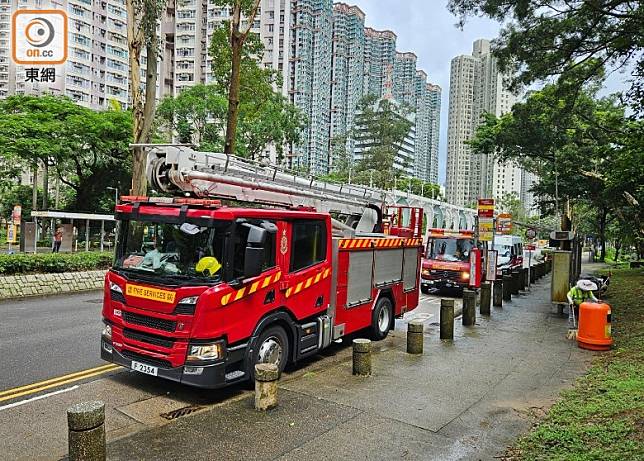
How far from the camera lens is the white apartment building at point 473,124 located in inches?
2117

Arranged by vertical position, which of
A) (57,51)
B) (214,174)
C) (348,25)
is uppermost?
(348,25)

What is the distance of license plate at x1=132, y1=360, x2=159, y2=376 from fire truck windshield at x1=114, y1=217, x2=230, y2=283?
110 cm

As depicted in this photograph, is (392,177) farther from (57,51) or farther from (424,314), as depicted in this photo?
(57,51)

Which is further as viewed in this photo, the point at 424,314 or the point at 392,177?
the point at 392,177

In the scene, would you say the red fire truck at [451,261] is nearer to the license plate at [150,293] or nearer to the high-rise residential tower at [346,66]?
the license plate at [150,293]

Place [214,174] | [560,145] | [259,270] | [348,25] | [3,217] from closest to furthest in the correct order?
[259,270] → [214,174] → [560,145] → [3,217] → [348,25]

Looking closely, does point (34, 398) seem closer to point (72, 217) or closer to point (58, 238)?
point (72, 217)

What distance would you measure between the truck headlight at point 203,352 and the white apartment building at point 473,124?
43.6 metres

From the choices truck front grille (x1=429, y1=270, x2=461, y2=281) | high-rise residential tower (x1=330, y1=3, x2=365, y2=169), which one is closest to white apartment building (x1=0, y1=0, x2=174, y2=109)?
high-rise residential tower (x1=330, y1=3, x2=365, y2=169)

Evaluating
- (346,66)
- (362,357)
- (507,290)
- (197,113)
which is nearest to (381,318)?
(362,357)

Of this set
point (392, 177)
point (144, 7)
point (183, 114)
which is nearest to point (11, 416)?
point (144, 7)

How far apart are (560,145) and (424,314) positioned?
18.3m

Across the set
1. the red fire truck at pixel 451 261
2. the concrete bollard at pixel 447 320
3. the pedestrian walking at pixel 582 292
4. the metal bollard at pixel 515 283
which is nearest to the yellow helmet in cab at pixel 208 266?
the concrete bollard at pixel 447 320

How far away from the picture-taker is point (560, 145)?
2764 cm
